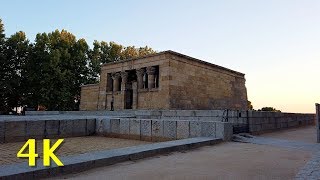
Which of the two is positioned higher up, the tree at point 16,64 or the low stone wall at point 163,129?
the tree at point 16,64

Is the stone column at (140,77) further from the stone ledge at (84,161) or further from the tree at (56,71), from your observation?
the stone ledge at (84,161)

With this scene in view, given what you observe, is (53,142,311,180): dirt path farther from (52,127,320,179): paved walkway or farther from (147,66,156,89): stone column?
(147,66,156,89): stone column

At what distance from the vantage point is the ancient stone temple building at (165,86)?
23875 mm

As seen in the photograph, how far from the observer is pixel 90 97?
109 feet

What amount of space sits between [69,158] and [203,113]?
10692mm

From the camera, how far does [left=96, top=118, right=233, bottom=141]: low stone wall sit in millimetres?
10164

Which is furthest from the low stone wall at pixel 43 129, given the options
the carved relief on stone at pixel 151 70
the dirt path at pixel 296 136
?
the carved relief on stone at pixel 151 70

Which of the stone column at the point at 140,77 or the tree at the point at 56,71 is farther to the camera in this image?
the tree at the point at 56,71

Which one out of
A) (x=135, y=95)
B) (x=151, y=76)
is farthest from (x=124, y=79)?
(x=151, y=76)

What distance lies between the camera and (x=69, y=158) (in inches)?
232

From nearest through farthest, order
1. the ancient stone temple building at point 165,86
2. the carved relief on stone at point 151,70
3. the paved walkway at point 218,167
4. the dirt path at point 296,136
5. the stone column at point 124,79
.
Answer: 1. the paved walkway at point 218,167
2. the dirt path at point 296,136
3. the ancient stone temple building at point 165,86
4. the carved relief on stone at point 151,70
5. the stone column at point 124,79

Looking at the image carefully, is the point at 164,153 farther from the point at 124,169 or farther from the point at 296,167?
the point at 296,167

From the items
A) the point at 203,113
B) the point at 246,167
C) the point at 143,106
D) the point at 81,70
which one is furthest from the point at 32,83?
the point at 246,167

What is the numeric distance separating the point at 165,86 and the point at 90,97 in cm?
1300
